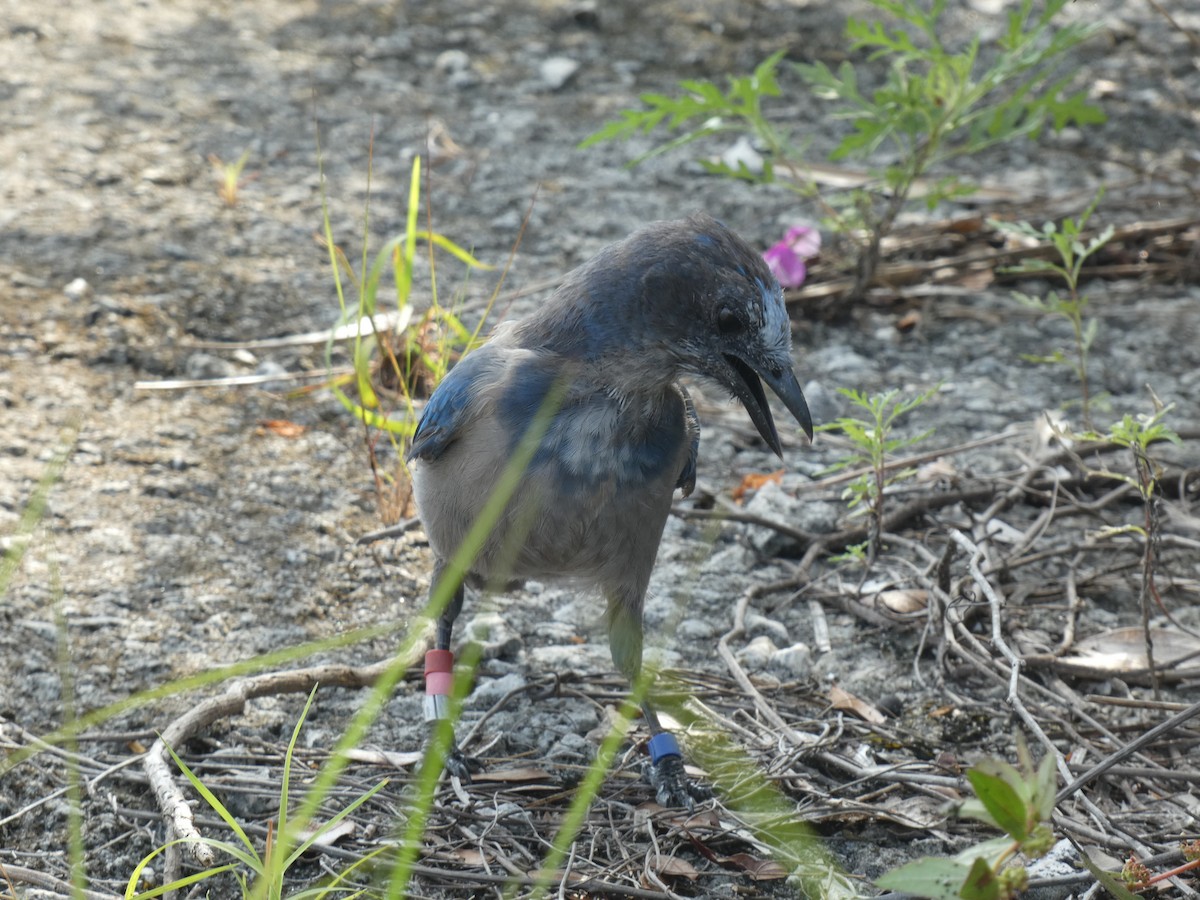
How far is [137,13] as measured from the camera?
717cm

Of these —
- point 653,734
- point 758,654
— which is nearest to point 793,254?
point 758,654

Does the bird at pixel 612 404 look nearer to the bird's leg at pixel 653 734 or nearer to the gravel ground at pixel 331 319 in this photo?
the bird's leg at pixel 653 734

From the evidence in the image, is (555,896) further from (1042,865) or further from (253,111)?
(253,111)

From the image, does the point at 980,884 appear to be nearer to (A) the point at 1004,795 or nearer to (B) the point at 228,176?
(A) the point at 1004,795

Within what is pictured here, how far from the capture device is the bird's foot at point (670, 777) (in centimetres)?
287

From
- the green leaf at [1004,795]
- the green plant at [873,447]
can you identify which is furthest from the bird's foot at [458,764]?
the green leaf at [1004,795]

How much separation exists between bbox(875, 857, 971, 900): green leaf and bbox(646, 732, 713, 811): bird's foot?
109 centimetres

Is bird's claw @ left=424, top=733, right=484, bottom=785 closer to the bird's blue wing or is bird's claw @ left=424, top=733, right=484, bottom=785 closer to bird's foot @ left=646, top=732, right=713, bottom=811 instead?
bird's foot @ left=646, top=732, right=713, bottom=811

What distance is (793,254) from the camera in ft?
16.0

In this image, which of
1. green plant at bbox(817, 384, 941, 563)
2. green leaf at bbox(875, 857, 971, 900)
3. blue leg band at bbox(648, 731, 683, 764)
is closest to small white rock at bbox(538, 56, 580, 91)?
green plant at bbox(817, 384, 941, 563)

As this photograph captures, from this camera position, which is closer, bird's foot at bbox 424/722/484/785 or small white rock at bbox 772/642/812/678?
bird's foot at bbox 424/722/484/785

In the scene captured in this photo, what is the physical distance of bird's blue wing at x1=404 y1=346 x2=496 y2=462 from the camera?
300 cm

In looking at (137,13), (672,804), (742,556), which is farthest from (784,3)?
(672,804)

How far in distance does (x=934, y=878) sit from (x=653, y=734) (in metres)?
1.31
